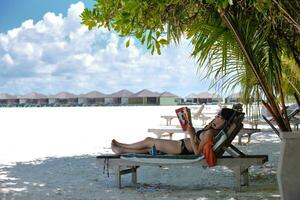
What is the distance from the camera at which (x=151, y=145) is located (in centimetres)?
626

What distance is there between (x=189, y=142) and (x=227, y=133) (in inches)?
22.7

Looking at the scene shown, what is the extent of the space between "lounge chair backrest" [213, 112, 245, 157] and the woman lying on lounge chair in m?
0.08

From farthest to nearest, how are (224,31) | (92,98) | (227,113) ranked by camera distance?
(92,98) < (227,113) < (224,31)

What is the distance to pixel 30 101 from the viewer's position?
89.4m

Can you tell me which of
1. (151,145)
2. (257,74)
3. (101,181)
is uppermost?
(257,74)

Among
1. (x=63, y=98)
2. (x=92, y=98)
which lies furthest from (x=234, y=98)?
(x=92, y=98)

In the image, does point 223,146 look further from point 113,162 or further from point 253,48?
point 253,48

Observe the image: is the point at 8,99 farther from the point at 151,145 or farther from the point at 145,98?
the point at 151,145

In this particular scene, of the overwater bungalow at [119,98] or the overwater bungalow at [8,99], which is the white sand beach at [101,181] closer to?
the overwater bungalow at [119,98]

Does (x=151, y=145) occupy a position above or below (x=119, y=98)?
below

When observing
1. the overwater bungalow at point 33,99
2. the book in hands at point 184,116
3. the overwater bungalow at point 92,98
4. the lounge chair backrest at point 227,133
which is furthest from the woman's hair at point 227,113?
the overwater bungalow at point 33,99

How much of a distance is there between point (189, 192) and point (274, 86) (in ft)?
5.79

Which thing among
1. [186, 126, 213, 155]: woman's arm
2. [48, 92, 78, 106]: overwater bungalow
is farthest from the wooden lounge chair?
[48, 92, 78, 106]: overwater bungalow

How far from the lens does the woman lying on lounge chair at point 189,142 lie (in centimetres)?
588
